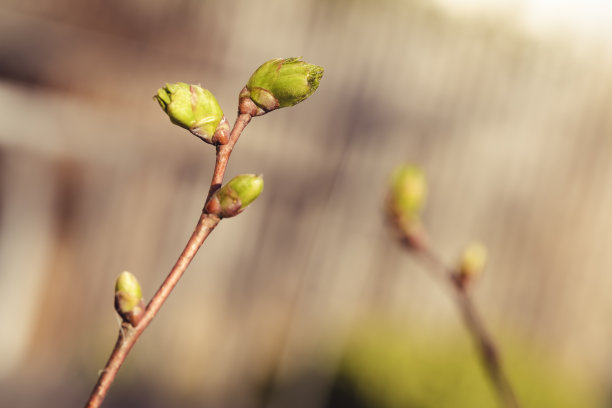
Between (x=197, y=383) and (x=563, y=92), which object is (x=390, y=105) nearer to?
(x=563, y=92)

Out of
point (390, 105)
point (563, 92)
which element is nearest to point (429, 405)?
point (390, 105)

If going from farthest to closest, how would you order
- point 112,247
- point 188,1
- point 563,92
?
point 563,92 → point 112,247 → point 188,1

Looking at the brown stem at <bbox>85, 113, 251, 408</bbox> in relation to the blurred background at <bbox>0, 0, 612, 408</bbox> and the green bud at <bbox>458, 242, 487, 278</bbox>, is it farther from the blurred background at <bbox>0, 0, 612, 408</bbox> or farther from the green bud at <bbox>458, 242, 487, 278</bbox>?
the blurred background at <bbox>0, 0, 612, 408</bbox>

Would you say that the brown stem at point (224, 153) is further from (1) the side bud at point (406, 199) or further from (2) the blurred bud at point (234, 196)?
(1) the side bud at point (406, 199)

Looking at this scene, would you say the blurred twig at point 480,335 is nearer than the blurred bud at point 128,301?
No

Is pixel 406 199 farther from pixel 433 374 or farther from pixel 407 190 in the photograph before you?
pixel 433 374

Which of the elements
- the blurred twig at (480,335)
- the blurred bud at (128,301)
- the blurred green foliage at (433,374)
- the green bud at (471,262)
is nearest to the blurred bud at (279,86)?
the blurred bud at (128,301)
